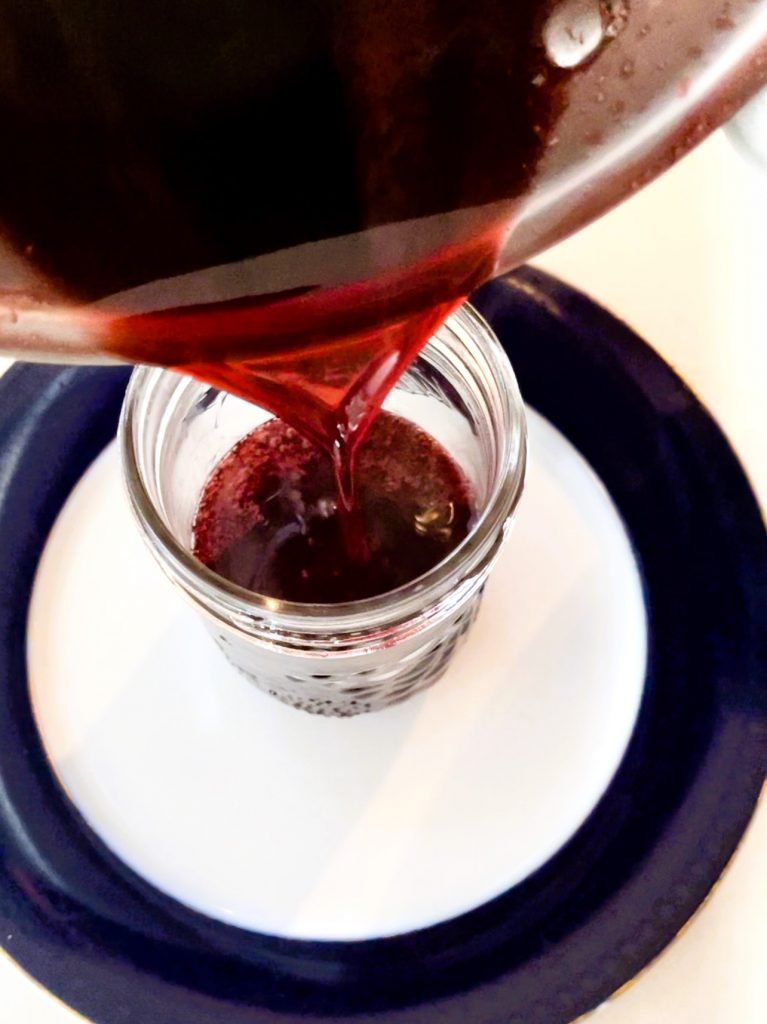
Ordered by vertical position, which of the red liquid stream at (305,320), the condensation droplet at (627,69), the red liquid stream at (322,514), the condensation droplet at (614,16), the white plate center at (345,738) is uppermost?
the condensation droplet at (614,16)

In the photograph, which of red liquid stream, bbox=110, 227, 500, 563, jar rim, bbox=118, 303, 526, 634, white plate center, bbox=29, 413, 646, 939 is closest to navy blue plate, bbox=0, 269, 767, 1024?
white plate center, bbox=29, 413, 646, 939

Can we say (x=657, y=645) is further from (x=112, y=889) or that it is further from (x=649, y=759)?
(x=112, y=889)

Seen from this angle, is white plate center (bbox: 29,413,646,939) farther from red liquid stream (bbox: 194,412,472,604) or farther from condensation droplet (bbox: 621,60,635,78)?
condensation droplet (bbox: 621,60,635,78)

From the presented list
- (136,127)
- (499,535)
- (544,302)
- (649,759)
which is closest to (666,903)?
(649,759)

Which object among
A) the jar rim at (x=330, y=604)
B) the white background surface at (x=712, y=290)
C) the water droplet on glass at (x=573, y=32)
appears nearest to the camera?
the water droplet on glass at (x=573, y=32)

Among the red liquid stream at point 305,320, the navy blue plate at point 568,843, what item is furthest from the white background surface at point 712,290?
the red liquid stream at point 305,320

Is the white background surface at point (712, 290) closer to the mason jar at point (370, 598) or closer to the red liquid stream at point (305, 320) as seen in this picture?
the mason jar at point (370, 598)

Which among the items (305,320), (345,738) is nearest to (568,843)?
(345,738)

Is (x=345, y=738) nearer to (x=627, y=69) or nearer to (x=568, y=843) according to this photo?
(x=568, y=843)
